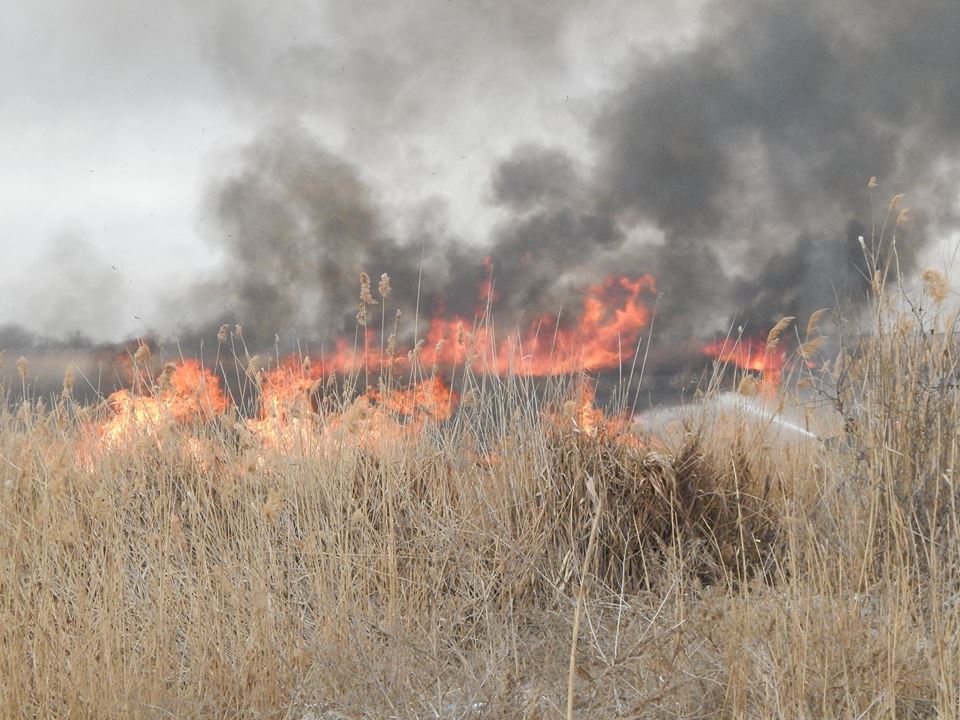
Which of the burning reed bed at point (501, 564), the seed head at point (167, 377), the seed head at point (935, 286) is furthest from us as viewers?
the seed head at point (167, 377)

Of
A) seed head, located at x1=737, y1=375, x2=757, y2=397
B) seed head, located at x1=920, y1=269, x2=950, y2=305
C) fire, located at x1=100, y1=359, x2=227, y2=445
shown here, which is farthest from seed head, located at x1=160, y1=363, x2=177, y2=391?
seed head, located at x1=920, y1=269, x2=950, y2=305

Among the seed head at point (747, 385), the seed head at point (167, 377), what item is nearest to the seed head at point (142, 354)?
the seed head at point (167, 377)

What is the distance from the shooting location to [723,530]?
4332 mm

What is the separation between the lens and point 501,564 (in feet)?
11.7

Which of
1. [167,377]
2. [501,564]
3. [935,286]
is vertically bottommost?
[501,564]

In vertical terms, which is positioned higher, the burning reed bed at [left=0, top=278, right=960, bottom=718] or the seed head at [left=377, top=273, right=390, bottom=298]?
the seed head at [left=377, top=273, right=390, bottom=298]

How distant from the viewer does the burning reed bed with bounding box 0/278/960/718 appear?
2.65 m

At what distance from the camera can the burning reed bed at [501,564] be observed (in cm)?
265

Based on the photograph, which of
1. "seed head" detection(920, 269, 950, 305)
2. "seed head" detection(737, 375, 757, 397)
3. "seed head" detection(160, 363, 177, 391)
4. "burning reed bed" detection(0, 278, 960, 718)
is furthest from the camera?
"seed head" detection(160, 363, 177, 391)

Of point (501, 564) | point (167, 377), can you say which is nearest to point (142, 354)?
point (167, 377)

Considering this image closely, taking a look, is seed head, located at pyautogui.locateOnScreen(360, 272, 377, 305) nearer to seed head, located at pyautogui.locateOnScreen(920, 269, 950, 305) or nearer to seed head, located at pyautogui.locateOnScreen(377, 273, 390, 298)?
seed head, located at pyautogui.locateOnScreen(377, 273, 390, 298)

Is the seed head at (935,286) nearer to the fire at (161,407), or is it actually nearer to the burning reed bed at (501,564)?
the burning reed bed at (501,564)

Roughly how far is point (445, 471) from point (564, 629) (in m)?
1.28

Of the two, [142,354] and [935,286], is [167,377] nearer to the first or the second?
[142,354]
